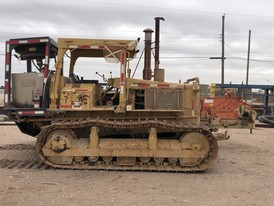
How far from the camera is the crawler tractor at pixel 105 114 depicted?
7.77m

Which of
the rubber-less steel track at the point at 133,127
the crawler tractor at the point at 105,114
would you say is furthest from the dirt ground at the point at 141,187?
the crawler tractor at the point at 105,114

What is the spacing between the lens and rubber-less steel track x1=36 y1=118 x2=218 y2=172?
25.2 ft

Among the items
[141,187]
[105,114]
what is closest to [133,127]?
[105,114]

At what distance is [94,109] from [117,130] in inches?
28.4

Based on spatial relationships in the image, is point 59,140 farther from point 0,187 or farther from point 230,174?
point 230,174

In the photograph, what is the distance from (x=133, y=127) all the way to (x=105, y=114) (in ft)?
2.81

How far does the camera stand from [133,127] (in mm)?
7805

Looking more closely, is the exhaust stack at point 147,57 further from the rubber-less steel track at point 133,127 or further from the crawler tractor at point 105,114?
the rubber-less steel track at point 133,127

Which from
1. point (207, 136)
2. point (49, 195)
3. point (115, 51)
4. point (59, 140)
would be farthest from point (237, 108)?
point (49, 195)

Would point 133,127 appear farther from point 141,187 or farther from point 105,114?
point 141,187

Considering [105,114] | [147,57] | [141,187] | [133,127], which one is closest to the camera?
[141,187]

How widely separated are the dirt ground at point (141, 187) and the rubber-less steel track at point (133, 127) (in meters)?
0.19

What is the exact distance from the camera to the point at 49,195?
19.1 ft

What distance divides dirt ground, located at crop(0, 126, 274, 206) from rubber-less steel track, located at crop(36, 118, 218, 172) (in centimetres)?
19
